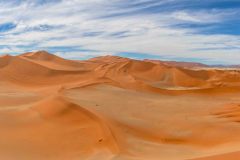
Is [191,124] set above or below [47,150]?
above

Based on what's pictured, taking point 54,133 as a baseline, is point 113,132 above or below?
above

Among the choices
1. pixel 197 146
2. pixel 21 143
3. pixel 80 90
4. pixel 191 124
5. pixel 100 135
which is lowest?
pixel 21 143

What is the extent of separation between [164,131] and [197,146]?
117cm

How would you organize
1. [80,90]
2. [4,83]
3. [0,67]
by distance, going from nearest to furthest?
[80,90] → [4,83] → [0,67]

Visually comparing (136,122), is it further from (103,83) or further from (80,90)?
(103,83)

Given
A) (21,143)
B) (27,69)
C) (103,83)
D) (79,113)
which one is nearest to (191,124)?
(79,113)

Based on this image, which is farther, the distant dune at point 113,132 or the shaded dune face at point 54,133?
the shaded dune face at point 54,133

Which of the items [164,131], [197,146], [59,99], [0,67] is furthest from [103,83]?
[197,146]

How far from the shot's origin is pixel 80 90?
48.0 feet

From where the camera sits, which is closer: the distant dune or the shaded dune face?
the distant dune

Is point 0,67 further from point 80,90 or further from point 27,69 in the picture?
point 80,90

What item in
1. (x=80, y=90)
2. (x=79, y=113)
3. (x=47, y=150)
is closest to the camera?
(x=47, y=150)

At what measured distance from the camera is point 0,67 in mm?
18891

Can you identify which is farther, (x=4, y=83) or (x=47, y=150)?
(x=4, y=83)
